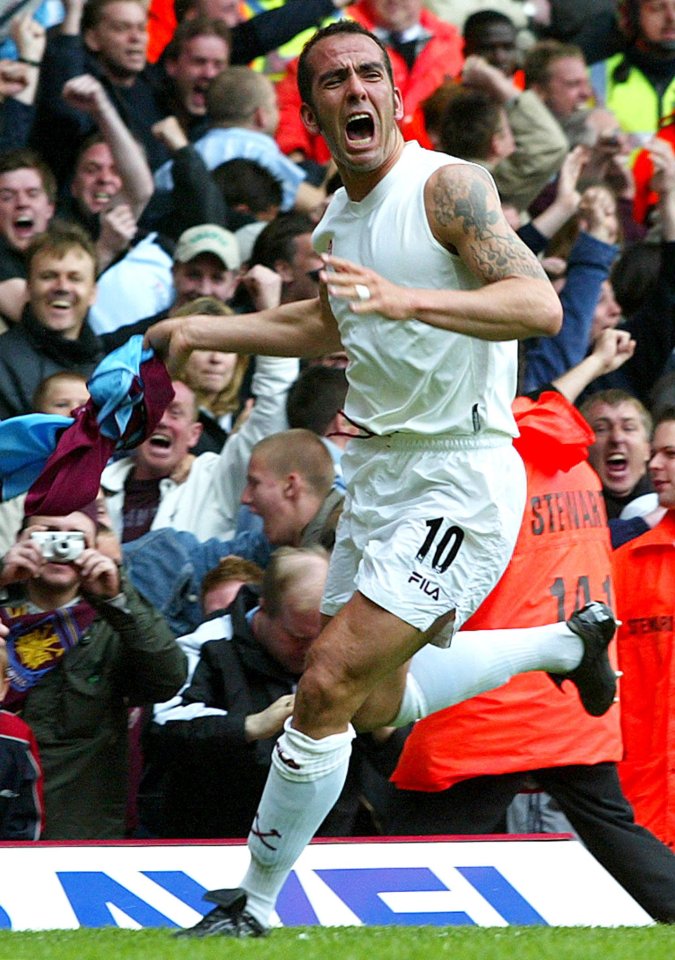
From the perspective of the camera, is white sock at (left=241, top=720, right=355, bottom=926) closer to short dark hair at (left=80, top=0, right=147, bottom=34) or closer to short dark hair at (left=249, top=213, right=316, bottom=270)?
short dark hair at (left=249, top=213, right=316, bottom=270)

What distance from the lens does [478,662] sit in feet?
19.8

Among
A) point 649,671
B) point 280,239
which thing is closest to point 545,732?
point 649,671

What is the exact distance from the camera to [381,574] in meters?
5.23

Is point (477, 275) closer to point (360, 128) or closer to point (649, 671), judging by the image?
point (360, 128)

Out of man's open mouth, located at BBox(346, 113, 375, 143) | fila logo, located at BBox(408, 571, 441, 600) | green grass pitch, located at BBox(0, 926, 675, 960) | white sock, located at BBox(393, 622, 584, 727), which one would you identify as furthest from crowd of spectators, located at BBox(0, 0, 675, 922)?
green grass pitch, located at BBox(0, 926, 675, 960)

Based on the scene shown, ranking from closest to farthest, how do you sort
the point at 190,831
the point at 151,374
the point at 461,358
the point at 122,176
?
the point at 461,358, the point at 151,374, the point at 190,831, the point at 122,176

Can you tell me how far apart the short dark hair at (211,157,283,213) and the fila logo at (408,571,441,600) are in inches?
217

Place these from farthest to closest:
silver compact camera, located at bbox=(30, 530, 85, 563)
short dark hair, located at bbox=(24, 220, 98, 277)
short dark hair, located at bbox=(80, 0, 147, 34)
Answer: short dark hair, located at bbox=(80, 0, 147, 34)
short dark hair, located at bbox=(24, 220, 98, 277)
silver compact camera, located at bbox=(30, 530, 85, 563)

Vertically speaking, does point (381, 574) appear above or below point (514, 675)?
above

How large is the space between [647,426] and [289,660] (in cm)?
245

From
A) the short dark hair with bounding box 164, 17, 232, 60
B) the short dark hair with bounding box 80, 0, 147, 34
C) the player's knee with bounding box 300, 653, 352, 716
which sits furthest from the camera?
the short dark hair with bounding box 164, 17, 232, 60

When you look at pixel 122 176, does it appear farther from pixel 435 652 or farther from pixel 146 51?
pixel 435 652

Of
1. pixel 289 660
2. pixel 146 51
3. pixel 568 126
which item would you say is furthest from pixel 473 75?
pixel 289 660

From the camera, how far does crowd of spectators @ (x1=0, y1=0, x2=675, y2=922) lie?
6.42 meters
